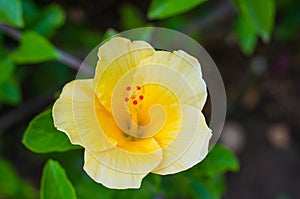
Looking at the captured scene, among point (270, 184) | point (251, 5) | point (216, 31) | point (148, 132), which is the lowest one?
point (270, 184)

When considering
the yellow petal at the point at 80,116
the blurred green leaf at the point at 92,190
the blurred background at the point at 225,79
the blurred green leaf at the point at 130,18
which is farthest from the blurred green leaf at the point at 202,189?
the blurred green leaf at the point at 130,18

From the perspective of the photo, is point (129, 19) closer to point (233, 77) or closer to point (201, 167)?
point (233, 77)

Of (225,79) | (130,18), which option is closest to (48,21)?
(130,18)

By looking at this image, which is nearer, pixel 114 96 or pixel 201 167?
pixel 114 96

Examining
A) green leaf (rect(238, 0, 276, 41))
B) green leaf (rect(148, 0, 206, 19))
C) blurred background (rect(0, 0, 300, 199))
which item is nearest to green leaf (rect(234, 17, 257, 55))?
blurred background (rect(0, 0, 300, 199))

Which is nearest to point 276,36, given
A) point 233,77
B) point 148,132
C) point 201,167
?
point 233,77

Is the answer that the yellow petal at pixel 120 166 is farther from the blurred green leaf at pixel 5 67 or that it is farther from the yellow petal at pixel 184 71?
the blurred green leaf at pixel 5 67

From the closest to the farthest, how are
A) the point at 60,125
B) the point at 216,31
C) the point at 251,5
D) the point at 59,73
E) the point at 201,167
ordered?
1. the point at 60,125
2. the point at 201,167
3. the point at 251,5
4. the point at 59,73
5. the point at 216,31
